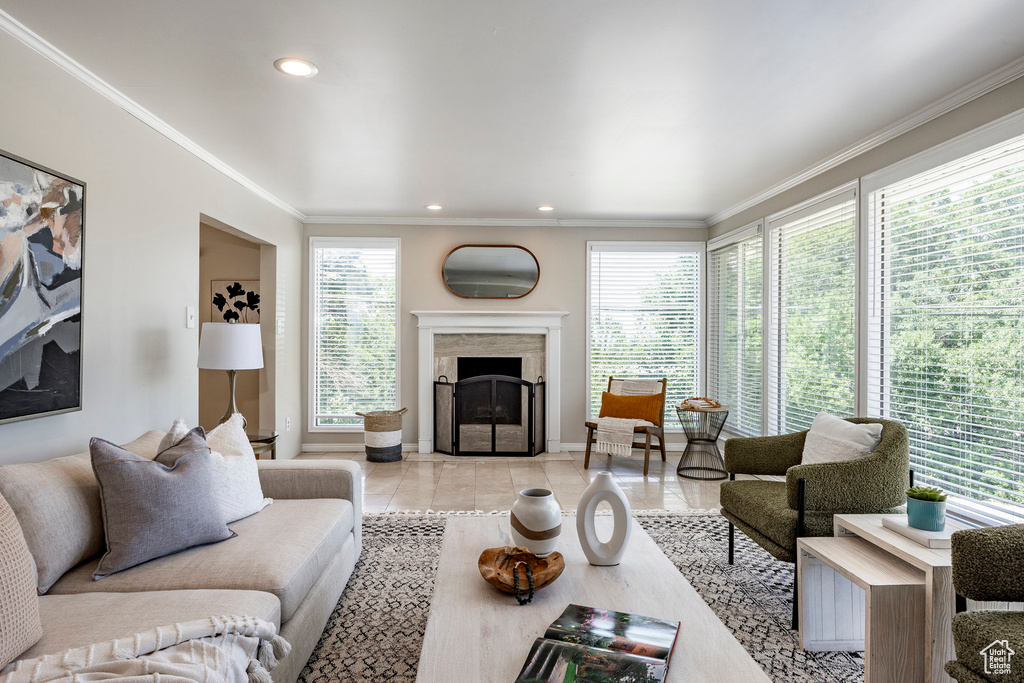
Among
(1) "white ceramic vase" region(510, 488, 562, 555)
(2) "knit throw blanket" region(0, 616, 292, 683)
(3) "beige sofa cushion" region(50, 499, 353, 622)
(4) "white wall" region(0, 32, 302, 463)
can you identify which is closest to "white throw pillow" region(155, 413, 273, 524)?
(3) "beige sofa cushion" region(50, 499, 353, 622)

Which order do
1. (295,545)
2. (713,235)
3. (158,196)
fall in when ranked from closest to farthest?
(295,545), (158,196), (713,235)

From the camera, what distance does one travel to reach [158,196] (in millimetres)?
3207

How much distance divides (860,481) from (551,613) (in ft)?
5.49

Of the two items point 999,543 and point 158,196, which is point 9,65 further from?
point 999,543

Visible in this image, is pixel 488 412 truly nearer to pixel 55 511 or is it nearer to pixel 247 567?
pixel 247 567

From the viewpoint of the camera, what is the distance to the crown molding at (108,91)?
2.21 m

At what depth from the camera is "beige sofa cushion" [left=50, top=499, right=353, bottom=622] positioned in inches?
71.6

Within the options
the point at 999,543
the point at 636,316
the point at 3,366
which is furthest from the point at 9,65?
the point at 636,316

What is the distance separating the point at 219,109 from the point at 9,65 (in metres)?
0.94

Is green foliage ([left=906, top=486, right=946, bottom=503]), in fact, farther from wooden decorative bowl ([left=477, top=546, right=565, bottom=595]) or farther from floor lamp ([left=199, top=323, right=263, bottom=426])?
floor lamp ([left=199, top=323, right=263, bottom=426])

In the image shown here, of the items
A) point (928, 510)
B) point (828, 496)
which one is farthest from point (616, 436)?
point (928, 510)

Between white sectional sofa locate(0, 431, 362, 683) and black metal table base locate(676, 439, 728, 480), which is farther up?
white sectional sofa locate(0, 431, 362, 683)

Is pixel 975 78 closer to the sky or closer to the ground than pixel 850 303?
closer to the sky

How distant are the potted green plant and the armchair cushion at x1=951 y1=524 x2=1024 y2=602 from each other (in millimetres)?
412
